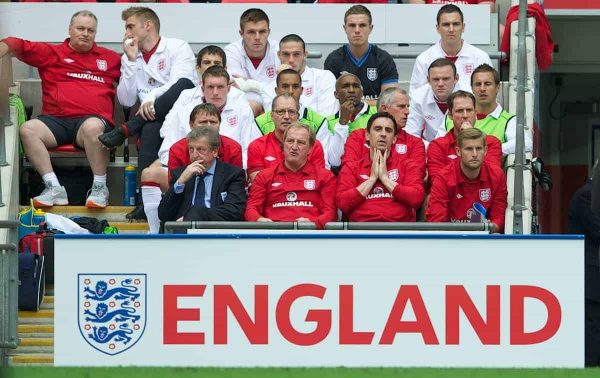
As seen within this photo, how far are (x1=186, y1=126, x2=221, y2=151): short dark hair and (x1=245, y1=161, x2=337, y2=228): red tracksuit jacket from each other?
360 mm

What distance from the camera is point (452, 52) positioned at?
36.3ft

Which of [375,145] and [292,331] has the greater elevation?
[375,145]

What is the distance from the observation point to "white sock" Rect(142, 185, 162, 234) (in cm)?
990

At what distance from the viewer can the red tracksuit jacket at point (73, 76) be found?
10.9 meters

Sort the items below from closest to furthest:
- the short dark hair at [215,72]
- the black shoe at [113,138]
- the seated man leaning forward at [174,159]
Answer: the seated man leaning forward at [174,159], the short dark hair at [215,72], the black shoe at [113,138]

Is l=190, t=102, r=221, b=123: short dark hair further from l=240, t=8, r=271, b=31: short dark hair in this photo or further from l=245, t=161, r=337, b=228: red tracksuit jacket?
l=240, t=8, r=271, b=31: short dark hair

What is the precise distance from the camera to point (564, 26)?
575 inches

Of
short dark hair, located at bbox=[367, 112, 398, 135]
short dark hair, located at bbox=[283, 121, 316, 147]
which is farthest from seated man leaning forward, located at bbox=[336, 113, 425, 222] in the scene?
short dark hair, located at bbox=[283, 121, 316, 147]

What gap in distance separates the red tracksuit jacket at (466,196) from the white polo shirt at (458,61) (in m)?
1.76

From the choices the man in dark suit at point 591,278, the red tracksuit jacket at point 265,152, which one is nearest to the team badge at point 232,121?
the red tracksuit jacket at point 265,152

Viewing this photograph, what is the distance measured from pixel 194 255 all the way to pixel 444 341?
154 cm

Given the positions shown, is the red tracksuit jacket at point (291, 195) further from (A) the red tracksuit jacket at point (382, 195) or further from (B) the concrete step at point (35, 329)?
(B) the concrete step at point (35, 329)

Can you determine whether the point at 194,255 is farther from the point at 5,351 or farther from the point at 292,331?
the point at 5,351


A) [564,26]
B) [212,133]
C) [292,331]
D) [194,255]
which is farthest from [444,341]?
[564,26]
